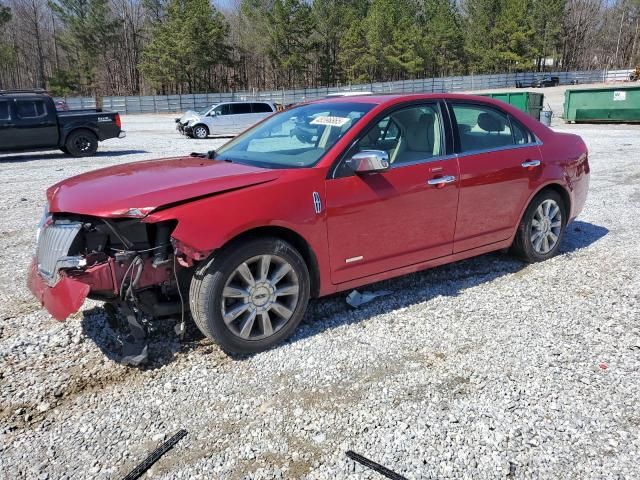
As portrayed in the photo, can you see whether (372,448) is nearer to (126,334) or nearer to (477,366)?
(477,366)

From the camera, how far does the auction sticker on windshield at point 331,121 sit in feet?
13.3

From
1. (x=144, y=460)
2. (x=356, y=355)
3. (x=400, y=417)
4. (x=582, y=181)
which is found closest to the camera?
(x=144, y=460)

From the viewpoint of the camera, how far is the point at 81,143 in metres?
15.2

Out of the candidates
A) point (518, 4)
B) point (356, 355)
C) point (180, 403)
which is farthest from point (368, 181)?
point (518, 4)

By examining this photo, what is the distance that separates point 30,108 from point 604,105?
69.3 feet

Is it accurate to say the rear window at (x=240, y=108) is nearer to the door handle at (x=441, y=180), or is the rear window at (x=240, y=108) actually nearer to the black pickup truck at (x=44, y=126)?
the black pickup truck at (x=44, y=126)

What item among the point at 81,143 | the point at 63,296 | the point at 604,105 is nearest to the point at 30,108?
the point at 81,143

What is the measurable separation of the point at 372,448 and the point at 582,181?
4048mm

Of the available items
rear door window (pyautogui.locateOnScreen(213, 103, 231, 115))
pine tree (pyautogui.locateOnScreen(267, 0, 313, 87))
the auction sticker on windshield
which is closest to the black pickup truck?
rear door window (pyautogui.locateOnScreen(213, 103, 231, 115))

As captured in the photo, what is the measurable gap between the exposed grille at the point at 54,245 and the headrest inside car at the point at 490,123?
3.36 m

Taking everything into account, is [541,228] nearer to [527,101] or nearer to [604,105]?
[527,101]

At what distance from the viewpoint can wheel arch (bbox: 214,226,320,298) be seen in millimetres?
3419

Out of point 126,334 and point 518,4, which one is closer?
point 126,334

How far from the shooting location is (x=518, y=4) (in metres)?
71.7
